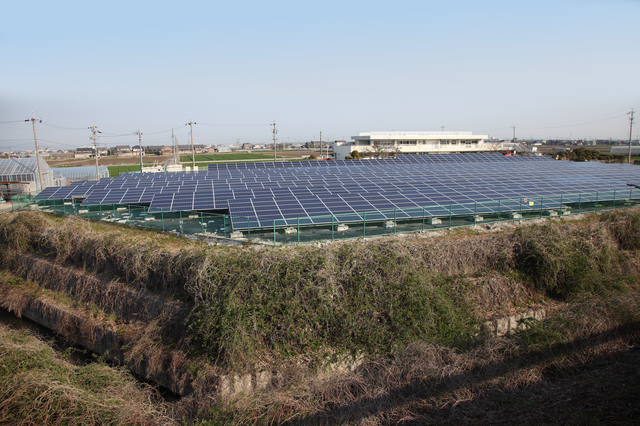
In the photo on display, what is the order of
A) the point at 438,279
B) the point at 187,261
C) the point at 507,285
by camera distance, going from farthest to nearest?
the point at 507,285 < the point at 438,279 < the point at 187,261

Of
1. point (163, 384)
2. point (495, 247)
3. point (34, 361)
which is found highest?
point (495, 247)

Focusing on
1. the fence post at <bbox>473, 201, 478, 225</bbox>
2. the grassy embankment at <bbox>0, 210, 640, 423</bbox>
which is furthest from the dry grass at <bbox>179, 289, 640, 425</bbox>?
the fence post at <bbox>473, 201, 478, 225</bbox>

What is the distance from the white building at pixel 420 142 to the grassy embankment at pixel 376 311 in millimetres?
66072

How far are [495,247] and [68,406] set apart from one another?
1636 cm

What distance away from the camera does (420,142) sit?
85188 millimetres

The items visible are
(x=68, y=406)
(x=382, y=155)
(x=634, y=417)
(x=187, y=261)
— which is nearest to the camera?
(x=634, y=417)

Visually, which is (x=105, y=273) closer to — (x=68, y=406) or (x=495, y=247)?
(x=68, y=406)

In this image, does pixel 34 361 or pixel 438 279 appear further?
pixel 438 279

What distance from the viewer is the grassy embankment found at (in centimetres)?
1056

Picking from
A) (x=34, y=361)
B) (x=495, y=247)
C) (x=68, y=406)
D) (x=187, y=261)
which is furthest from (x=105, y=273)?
(x=495, y=247)

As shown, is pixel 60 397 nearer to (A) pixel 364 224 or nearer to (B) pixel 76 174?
(A) pixel 364 224

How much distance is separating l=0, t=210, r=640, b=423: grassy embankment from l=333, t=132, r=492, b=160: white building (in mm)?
66072

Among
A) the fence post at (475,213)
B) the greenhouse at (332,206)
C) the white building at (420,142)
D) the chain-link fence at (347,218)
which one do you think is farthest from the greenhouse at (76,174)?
the fence post at (475,213)

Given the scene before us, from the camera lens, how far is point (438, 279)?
605 inches
